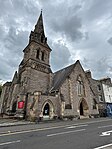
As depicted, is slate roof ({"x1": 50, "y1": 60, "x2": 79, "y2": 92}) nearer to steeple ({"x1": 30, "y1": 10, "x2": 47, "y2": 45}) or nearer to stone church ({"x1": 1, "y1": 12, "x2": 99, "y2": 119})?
stone church ({"x1": 1, "y1": 12, "x2": 99, "y2": 119})

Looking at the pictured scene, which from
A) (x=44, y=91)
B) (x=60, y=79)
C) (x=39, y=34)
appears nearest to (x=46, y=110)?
(x=44, y=91)

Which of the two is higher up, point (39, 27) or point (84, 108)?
point (39, 27)

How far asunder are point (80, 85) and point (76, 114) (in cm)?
710

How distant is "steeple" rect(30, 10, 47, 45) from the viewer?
1261 inches

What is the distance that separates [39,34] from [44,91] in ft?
52.4

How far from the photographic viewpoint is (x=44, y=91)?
2781cm

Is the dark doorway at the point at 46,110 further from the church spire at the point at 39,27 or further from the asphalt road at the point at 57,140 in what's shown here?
the church spire at the point at 39,27

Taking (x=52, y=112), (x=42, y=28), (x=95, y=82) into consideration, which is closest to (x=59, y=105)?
(x=52, y=112)

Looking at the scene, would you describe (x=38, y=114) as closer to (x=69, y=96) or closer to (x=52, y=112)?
(x=52, y=112)

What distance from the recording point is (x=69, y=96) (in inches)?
976

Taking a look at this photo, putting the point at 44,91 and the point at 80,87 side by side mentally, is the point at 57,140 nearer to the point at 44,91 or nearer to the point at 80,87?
the point at 44,91

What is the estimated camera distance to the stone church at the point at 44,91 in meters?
21.6

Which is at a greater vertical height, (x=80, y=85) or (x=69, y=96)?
(x=80, y=85)

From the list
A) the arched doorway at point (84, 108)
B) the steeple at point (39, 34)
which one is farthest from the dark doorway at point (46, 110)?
the steeple at point (39, 34)
